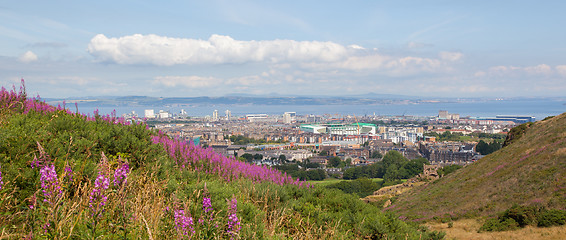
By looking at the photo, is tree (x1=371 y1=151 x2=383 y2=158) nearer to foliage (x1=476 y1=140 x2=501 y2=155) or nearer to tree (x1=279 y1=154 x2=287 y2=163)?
foliage (x1=476 y1=140 x2=501 y2=155)

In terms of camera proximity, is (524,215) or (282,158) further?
(282,158)

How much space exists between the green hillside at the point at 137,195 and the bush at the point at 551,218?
11.2 meters

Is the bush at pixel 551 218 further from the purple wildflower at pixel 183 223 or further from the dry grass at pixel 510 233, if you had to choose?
the purple wildflower at pixel 183 223

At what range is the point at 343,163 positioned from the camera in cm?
7944

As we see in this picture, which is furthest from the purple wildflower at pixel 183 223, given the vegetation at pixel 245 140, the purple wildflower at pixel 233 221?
the vegetation at pixel 245 140

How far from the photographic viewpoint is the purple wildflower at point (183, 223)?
2703 mm

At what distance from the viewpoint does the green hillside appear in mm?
2711

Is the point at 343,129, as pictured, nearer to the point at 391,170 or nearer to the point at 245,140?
the point at 245,140

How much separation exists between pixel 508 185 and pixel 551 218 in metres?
A: 9.21

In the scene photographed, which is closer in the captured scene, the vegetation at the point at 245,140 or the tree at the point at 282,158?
the tree at the point at 282,158

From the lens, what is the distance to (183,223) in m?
2.69

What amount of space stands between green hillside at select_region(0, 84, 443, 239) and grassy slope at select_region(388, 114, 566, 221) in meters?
16.0

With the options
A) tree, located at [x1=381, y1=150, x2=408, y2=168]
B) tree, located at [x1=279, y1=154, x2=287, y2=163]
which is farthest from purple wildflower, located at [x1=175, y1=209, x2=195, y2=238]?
tree, located at [x1=279, y1=154, x2=287, y2=163]

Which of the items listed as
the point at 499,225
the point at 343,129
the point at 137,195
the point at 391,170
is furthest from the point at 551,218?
the point at 343,129
